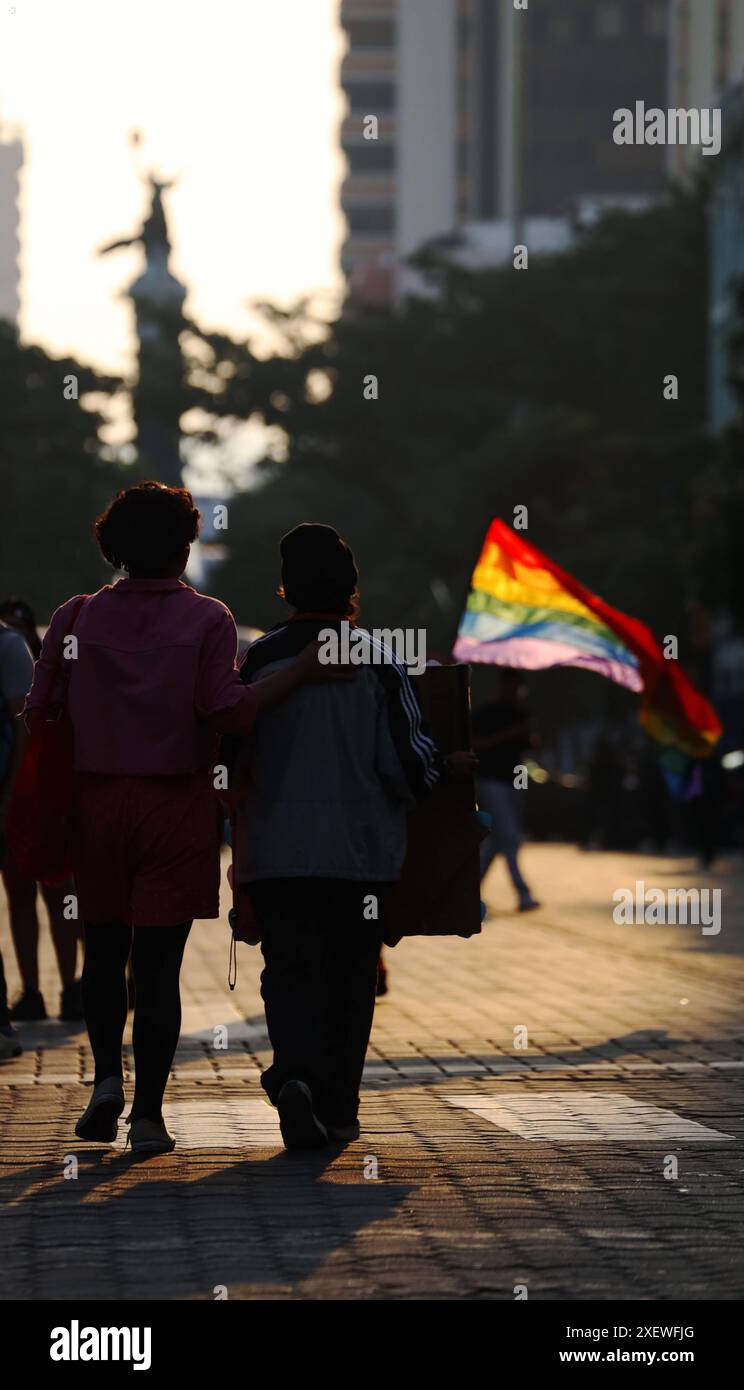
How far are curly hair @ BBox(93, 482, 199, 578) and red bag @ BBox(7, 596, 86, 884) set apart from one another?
0.49m

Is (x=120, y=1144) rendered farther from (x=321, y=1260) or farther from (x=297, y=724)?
(x=321, y=1260)

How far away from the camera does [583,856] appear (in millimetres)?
37781

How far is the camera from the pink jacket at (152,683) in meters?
7.80

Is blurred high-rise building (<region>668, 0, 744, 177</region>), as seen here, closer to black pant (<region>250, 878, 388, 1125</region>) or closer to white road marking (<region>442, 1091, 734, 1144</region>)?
white road marking (<region>442, 1091, 734, 1144</region>)

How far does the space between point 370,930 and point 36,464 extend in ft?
169

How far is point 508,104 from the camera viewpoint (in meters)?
154

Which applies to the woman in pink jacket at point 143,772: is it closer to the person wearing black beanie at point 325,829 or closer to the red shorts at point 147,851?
the red shorts at point 147,851

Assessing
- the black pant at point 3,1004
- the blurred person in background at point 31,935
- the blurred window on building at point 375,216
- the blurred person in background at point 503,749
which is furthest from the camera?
the blurred window on building at point 375,216

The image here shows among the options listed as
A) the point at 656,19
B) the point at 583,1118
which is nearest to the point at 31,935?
the point at 583,1118

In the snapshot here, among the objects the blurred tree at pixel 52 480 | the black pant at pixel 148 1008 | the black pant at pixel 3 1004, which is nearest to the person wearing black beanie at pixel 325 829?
the black pant at pixel 148 1008

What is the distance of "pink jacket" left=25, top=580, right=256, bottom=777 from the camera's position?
25.6 feet

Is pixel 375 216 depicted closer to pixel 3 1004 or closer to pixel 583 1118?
pixel 3 1004

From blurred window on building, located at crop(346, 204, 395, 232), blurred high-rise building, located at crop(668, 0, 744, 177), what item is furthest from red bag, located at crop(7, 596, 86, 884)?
blurred window on building, located at crop(346, 204, 395, 232)

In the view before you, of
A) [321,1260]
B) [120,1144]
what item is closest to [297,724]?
[120,1144]
